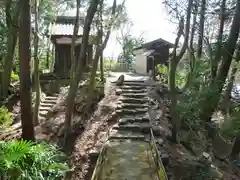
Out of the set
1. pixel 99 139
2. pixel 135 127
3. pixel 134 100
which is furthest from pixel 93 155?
pixel 134 100

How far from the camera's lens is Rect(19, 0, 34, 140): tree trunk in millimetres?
7863

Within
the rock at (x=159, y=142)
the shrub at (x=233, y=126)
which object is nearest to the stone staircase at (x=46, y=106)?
the rock at (x=159, y=142)

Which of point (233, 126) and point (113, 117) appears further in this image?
point (113, 117)

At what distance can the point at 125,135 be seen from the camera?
9.29m

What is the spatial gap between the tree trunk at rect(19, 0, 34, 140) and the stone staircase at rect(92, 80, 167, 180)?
7.10 ft

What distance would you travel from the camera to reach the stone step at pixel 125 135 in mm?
9102

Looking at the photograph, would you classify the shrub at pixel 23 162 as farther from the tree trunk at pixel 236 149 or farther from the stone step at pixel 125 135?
the tree trunk at pixel 236 149

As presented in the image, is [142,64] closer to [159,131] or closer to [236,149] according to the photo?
[236,149]

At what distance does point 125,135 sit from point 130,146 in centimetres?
87

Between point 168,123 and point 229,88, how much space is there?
13.5 ft

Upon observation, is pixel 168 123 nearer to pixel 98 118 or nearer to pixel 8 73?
pixel 98 118

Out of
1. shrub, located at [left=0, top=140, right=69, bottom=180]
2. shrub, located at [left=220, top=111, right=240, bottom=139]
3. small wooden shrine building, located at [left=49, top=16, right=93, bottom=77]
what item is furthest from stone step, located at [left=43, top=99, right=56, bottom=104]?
shrub, located at [left=0, top=140, right=69, bottom=180]

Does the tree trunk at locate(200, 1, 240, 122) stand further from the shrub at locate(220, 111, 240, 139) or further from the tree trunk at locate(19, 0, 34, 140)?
the tree trunk at locate(19, 0, 34, 140)

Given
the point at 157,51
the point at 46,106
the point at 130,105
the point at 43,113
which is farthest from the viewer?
the point at 157,51
